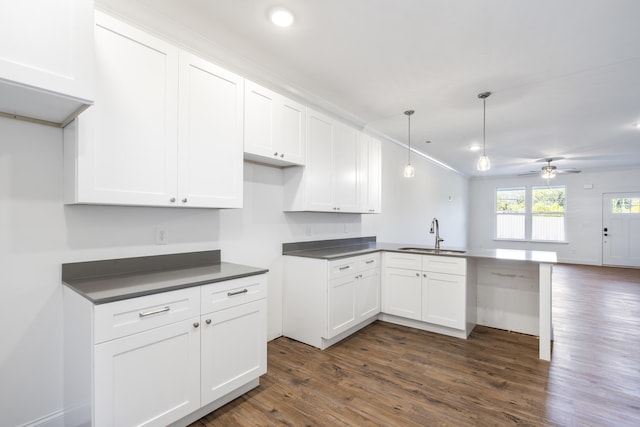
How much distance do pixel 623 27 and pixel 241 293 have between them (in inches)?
135

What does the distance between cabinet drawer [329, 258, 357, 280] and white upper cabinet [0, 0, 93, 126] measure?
2259 mm

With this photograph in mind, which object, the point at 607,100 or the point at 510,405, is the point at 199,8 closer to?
the point at 510,405

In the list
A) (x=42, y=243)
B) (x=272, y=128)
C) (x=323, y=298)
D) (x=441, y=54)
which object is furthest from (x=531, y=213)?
(x=42, y=243)

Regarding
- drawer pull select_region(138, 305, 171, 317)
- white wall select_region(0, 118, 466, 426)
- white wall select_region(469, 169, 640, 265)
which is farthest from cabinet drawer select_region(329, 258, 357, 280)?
white wall select_region(469, 169, 640, 265)

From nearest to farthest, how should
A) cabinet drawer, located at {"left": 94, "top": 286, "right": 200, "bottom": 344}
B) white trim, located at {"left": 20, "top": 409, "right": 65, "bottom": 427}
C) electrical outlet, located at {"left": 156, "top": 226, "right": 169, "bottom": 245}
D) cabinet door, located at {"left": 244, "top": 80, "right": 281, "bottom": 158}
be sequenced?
1. cabinet drawer, located at {"left": 94, "top": 286, "right": 200, "bottom": 344}
2. white trim, located at {"left": 20, "top": 409, "right": 65, "bottom": 427}
3. electrical outlet, located at {"left": 156, "top": 226, "right": 169, "bottom": 245}
4. cabinet door, located at {"left": 244, "top": 80, "right": 281, "bottom": 158}

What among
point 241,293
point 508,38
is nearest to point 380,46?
point 508,38

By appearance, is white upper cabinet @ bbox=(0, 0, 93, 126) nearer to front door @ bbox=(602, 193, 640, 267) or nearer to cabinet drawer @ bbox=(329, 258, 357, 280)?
cabinet drawer @ bbox=(329, 258, 357, 280)

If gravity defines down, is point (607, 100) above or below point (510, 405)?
above

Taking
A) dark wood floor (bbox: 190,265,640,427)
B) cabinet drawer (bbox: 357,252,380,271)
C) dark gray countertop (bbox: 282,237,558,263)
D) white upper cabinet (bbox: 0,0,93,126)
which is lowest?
dark wood floor (bbox: 190,265,640,427)

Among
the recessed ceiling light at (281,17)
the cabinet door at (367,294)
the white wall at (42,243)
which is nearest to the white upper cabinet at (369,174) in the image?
the cabinet door at (367,294)

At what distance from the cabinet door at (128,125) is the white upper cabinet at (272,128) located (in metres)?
0.64

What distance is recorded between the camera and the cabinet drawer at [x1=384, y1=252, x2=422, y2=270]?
140 inches

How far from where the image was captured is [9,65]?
126 cm

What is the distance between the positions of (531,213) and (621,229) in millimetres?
2021
